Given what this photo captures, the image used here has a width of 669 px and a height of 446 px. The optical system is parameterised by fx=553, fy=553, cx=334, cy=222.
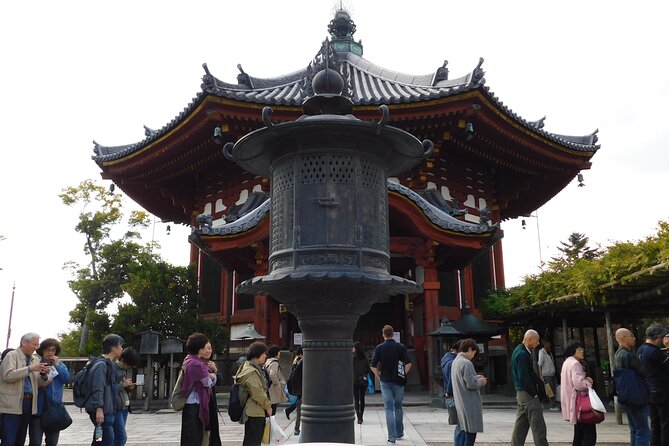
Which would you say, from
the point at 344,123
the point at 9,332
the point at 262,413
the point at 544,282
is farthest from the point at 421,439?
the point at 9,332

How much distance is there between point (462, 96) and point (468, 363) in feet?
30.1

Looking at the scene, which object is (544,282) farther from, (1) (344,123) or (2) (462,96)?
(1) (344,123)

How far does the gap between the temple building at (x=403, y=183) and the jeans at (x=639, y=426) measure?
6298mm

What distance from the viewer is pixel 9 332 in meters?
39.5

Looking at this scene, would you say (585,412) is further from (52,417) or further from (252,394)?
(52,417)

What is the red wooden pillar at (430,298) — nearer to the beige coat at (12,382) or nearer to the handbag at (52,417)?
the handbag at (52,417)

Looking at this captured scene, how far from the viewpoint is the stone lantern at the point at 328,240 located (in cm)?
431

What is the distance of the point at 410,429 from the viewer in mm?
8586

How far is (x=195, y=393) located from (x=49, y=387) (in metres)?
2.06

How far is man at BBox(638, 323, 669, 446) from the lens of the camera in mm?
5855

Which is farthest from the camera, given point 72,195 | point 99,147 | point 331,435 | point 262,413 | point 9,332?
point 9,332

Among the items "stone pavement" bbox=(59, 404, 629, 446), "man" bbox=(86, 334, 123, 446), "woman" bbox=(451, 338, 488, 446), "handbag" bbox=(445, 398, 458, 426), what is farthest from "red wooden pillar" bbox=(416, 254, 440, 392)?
"man" bbox=(86, 334, 123, 446)

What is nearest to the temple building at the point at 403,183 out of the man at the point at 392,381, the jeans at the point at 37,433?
the man at the point at 392,381

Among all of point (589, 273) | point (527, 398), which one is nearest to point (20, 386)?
point (527, 398)
